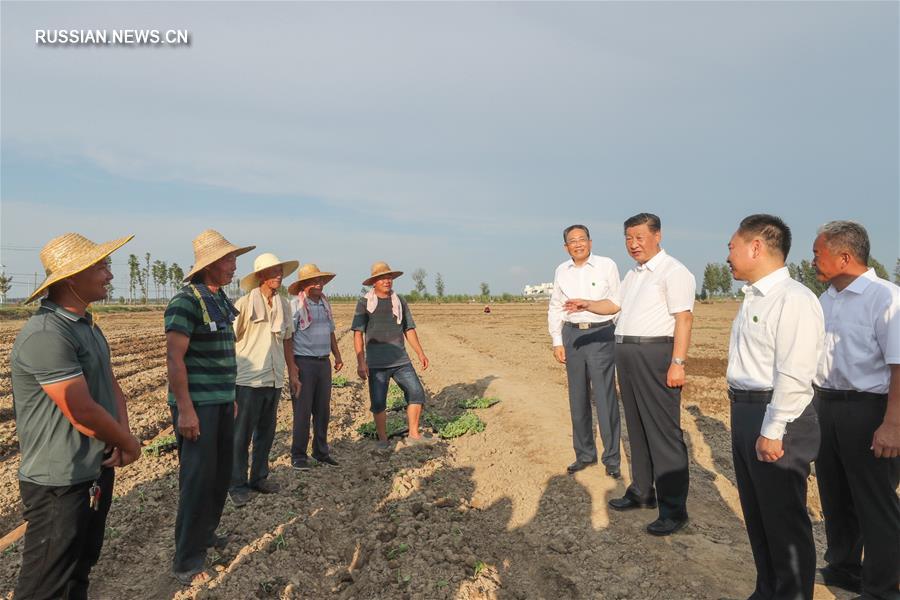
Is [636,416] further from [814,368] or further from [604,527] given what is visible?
[814,368]

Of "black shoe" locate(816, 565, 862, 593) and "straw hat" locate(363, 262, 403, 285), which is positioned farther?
"straw hat" locate(363, 262, 403, 285)

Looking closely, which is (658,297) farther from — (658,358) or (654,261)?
(658,358)

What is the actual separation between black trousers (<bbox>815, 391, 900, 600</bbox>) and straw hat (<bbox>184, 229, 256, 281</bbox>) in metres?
3.97

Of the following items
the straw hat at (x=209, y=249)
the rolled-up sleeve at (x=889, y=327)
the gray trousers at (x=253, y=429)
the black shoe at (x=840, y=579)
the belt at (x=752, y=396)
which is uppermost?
the straw hat at (x=209, y=249)

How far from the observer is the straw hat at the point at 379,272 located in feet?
21.5

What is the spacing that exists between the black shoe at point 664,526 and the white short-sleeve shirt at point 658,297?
140 centimetres

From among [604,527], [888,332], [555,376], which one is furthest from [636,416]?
[555,376]

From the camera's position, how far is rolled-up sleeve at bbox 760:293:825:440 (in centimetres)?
266

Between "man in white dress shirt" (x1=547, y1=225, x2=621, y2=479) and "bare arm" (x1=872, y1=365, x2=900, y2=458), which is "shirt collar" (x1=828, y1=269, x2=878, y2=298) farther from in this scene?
"man in white dress shirt" (x1=547, y1=225, x2=621, y2=479)

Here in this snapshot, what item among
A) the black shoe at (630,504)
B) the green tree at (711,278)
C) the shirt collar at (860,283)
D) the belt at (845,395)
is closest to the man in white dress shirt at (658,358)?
the black shoe at (630,504)

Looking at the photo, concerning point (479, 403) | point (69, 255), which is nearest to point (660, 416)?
point (69, 255)

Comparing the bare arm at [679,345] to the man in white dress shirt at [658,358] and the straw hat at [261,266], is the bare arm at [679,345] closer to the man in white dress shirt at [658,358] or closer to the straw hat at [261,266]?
the man in white dress shirt at [658,358]

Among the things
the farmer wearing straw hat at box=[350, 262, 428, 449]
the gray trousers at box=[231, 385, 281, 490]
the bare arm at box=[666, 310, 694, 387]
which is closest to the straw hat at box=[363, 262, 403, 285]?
the farmer wearing straw hat at box=[350, 262, 428, 449]

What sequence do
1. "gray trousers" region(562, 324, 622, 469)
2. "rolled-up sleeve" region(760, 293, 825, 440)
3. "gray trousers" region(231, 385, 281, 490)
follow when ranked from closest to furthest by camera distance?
"rolled-up sleeve" region(760, 293, 825, 440), "gray trousers" region(231, 385, 281, 490), "gray trousers" region(562, 324, 622, 469)
